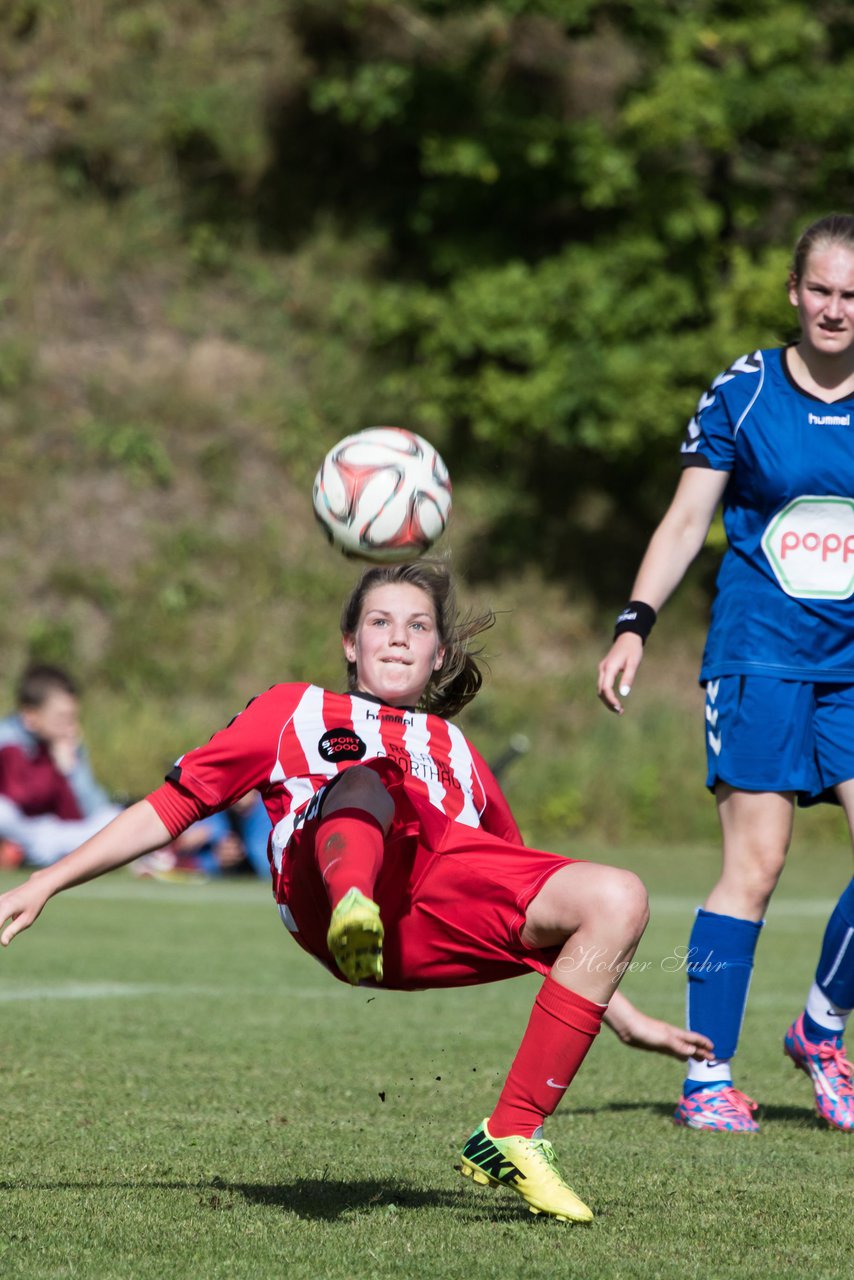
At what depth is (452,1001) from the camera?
7.39 meters

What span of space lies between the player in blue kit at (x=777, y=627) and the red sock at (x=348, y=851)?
56.0 inches

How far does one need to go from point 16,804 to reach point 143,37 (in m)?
12.1

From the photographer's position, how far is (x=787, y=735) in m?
4.37

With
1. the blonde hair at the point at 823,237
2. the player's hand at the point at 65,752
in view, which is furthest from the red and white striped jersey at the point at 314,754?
the player's hand at the point at 65,752

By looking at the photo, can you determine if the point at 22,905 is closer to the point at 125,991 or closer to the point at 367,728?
the point at 367,728

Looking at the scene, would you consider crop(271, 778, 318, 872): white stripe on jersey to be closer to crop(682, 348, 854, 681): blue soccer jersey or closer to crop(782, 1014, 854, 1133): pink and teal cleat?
crop(682, 348, 854, 681): blue soccer jersey

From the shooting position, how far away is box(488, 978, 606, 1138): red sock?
3.23 metres

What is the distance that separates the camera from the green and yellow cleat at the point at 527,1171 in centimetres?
314

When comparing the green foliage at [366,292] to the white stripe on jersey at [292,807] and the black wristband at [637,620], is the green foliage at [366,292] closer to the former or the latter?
the black wristband at [637,620]

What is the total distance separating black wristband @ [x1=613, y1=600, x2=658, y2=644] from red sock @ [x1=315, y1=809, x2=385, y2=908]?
118 cm

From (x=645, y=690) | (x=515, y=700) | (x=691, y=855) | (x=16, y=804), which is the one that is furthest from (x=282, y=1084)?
(x=645, y=690)

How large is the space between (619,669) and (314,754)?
32.2 inches

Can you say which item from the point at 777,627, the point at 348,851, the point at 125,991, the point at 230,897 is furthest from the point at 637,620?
the point at 230,897

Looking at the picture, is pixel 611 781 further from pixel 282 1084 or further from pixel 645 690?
pixel 282 1084
